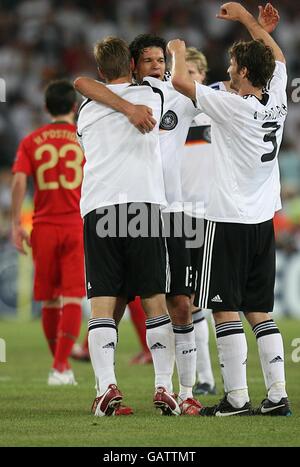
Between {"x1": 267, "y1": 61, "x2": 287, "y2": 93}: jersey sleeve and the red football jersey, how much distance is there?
116 inches

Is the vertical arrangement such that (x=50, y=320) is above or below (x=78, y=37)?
below

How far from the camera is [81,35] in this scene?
21844mm

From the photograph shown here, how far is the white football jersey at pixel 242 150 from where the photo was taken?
20.7 feet

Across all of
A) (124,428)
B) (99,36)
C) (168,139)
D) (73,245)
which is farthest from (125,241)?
(99,36)

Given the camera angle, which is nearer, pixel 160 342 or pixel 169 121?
pixel 160 342

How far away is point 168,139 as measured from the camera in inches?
270

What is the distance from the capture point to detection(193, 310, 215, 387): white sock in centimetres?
821

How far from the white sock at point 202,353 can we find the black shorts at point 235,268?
1788 millimetres

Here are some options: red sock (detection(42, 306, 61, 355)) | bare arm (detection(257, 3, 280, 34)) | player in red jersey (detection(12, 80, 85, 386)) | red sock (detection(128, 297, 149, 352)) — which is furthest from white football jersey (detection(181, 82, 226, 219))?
red sock (detection(128, 297, 149, 352))

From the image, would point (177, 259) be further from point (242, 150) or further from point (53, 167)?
point (53, 167)

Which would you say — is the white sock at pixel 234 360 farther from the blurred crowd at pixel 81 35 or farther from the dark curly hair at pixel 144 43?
the blurred crowd at pixel 81 35

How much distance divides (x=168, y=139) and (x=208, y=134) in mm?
1384

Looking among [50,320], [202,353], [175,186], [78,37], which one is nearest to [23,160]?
[50,320]

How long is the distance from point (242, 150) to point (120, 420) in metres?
1.74
